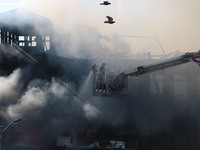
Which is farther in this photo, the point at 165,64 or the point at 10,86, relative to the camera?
the point at 10,86

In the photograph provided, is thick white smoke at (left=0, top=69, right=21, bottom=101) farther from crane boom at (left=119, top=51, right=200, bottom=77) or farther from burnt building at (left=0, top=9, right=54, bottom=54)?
crane boom at (left=119, top=51, right=200, bottom=77)

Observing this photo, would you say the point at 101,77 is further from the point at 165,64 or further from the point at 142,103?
the point at 142,103

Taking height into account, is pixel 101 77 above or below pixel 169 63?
below

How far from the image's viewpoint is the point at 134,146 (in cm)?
1539

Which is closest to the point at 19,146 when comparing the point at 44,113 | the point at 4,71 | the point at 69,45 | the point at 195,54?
the point at 44,113

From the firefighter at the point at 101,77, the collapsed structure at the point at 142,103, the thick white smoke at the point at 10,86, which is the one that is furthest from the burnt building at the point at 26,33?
the firefighter at the point at 101,77

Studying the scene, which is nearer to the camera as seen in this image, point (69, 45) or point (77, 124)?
point (77, 124)

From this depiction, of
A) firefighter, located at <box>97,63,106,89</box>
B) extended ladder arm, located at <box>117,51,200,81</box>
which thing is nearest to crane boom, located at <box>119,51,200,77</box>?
extended ladder arm, located at <box>117,51,200,81</box>

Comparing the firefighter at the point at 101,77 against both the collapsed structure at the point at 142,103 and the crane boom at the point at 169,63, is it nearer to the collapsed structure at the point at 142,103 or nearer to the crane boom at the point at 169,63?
the crane boom at the point at 169,63

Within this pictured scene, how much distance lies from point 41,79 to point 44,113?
6.66 ft

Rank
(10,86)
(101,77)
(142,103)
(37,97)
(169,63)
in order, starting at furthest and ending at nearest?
(142,103) < (10,86) < (37,97) < (101,77) < (169,63)

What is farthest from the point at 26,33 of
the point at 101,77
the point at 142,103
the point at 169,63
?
the point at 169,63

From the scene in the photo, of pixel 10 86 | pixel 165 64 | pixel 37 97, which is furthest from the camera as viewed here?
pixel 10 86

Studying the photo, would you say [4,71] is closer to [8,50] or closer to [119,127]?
[8,50]
